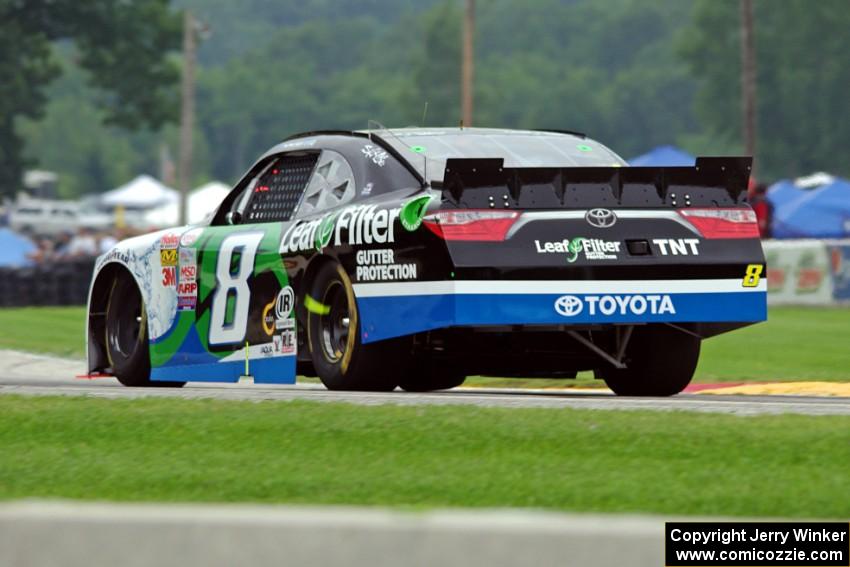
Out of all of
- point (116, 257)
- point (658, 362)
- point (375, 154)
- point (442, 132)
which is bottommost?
point (658, 362)

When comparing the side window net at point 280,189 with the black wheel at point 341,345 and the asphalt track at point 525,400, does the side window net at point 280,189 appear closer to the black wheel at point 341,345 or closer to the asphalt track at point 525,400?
the black wheel at point 341,345

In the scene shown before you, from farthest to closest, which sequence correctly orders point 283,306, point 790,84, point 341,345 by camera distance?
point 790,84
point 283,306
point 341,345

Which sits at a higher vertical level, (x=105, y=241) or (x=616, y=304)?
(x=105, y=241)

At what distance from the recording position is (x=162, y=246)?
12078mm

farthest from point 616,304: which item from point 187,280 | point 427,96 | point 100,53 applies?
point 427,96

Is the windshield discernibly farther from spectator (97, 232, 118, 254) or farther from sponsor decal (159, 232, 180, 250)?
spectator (97, 232, 118, 254)

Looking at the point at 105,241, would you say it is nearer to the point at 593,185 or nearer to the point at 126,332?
the point at 126,332

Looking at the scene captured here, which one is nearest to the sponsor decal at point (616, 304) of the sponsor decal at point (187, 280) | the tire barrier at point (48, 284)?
the sponsor decal at point (187, 280)

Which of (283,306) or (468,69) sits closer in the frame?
(283,306)

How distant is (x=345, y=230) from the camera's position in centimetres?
1038

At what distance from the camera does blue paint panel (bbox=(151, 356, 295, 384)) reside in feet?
35.7

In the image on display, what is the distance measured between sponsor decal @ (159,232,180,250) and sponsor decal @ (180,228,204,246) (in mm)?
35

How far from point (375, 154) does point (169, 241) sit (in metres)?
1.79

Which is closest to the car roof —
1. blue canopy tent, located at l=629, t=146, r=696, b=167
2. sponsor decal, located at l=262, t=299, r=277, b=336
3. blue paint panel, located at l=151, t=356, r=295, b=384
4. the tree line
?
sponsor decal, located at l=262, t=299, r=277, b=336
